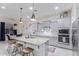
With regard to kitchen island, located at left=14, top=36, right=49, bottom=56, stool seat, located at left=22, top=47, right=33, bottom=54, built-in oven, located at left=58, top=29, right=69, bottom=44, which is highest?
built-in oven, located at left=58, top=29, right=69, bottom=44

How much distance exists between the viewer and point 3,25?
2684 millimetres

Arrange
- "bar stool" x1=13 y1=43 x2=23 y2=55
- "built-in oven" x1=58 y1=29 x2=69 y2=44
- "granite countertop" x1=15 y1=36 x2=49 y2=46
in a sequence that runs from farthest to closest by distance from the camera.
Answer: "bar stool" x1=13 y1=43 x2=23 y2=55
"granite countertop" x1=15 y1=36 x2=49 y2=46
"built-in oven" x1=58 y1=29 x2=69 y2=44

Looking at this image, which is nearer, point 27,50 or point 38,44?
point 38,44

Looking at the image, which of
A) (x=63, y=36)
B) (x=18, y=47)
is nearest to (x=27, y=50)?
(x=18, y=47)

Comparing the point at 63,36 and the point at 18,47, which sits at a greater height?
the point at 63,36

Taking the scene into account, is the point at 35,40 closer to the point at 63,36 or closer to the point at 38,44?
the point at 38,44

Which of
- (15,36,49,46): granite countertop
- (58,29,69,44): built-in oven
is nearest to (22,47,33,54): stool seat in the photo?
(15,36,49,46): granite countertop

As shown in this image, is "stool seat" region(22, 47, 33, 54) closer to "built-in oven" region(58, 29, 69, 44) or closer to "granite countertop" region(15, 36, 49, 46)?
"granite countertop" region(15, 36, 49, 46)

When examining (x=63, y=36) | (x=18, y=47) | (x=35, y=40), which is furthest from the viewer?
(x=18, y=47)

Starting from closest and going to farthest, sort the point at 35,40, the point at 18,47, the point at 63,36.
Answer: the point at 63,36, the point at 35,40, the point at 18,47

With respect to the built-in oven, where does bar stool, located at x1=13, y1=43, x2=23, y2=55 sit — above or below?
below

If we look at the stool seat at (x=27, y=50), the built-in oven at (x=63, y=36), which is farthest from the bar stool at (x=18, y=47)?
the built-in oven at (x=63, y=36)

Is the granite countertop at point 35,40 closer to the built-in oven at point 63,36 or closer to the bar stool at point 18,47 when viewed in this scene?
the bar stool at point 18,47

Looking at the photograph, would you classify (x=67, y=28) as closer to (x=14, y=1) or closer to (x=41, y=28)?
(x=41, y=28)
